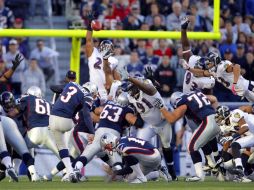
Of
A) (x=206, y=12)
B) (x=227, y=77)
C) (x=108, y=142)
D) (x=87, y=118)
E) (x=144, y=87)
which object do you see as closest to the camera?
(x=108, y=142)

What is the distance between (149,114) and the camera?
18.5m

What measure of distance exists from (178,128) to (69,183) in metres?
5.15

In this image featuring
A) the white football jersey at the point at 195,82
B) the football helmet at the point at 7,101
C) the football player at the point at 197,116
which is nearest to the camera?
the football player at the point at 197,116

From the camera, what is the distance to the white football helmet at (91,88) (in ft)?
61.3

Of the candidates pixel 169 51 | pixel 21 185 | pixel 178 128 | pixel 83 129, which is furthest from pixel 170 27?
pixel 21 185

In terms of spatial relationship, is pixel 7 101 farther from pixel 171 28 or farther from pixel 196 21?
pixel 196 21

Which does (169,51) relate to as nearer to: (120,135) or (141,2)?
(141,2)

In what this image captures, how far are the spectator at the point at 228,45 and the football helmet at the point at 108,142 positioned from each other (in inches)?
283

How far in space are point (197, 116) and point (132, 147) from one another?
1430mm

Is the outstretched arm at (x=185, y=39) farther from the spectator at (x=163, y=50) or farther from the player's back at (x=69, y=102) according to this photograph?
the spectator at (x=163, y=50)

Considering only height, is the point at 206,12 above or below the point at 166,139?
above

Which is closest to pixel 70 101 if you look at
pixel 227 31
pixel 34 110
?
pixel 34 110

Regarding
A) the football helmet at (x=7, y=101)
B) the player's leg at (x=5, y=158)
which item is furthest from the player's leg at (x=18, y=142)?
the player's leg at (x=5, y=158)

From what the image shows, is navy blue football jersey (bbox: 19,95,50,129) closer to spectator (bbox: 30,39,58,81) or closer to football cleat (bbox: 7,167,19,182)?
football cleat (bbox: 7,167,19,182)
